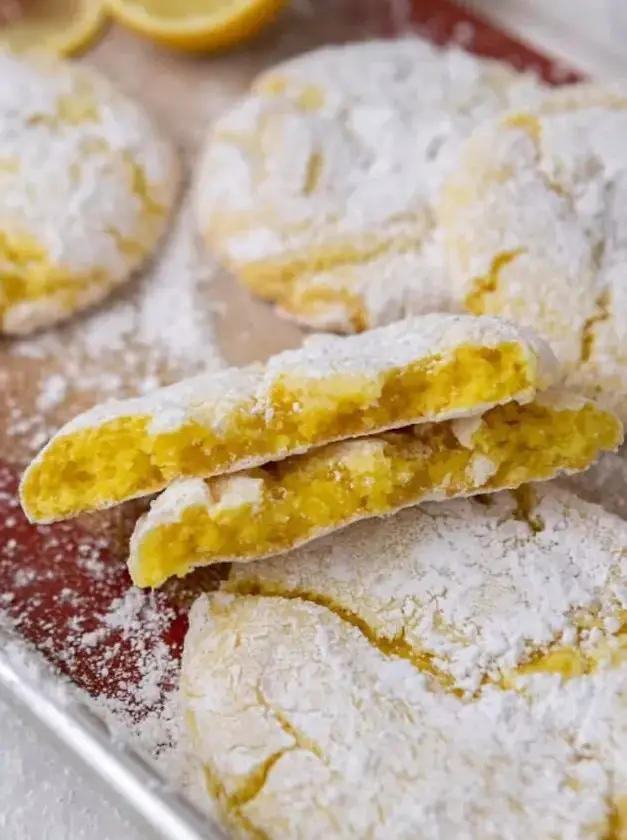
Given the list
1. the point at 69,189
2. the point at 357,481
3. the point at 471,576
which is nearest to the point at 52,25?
the point at 69,189

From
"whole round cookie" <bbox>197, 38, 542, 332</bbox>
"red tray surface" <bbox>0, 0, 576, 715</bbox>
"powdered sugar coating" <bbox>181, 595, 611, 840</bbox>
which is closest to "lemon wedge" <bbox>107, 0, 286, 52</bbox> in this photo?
"whole round cookie" <bbox>197, 38, 542, 332</bbox>

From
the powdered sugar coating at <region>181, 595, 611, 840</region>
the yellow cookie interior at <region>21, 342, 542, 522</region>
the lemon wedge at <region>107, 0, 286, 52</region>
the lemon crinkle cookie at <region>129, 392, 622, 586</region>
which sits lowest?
the powdered sugar coating at <region>181, 595, 611, 840</region>

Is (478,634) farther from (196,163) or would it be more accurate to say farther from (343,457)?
(196,163)

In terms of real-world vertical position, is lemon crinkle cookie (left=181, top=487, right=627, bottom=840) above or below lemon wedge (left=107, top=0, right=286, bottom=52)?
below

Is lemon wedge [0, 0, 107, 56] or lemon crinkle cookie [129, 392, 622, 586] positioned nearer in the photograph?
lemon crinkle cookie [129, 392, 622, 586]

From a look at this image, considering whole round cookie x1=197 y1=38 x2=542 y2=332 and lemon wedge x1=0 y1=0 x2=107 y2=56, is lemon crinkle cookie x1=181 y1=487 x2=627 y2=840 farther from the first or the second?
lemon wedge x1=0 y1=0 x2=107 y2=56

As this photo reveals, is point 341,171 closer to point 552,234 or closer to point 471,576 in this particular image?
point 552,234

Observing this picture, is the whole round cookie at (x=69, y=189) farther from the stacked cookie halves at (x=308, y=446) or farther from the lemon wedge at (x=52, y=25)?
the stacked cookie halves at (x=308, y=446)
